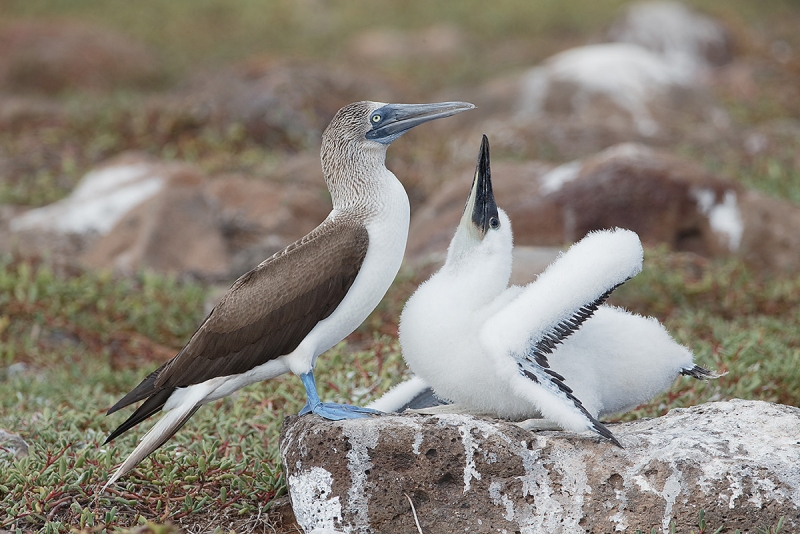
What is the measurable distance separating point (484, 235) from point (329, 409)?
0.84 metres

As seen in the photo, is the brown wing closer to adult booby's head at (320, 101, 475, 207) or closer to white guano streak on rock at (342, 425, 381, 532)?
adult booby's head at (320, 101, 475, 207)

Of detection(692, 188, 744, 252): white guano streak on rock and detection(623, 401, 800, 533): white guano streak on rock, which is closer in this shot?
detection(623, 401, 800, 533): white guano streak on rock

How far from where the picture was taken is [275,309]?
141 inches

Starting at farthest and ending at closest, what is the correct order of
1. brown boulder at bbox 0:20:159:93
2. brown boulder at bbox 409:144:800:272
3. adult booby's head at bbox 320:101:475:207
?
brown boulder at bbox 0:20:159:93
brown boulder at bbox 409:144:800:272
adult booby's head at bbox 320:101:475:207

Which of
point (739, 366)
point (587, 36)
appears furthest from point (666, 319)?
point (587, 36)

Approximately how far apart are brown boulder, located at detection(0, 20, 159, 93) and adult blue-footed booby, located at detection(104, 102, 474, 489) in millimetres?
11985

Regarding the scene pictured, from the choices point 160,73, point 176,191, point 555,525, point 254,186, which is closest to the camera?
point 555,525

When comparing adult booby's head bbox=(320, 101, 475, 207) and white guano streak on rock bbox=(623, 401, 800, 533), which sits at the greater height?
adult booby's head bbox=(320, 101, 475, 207)

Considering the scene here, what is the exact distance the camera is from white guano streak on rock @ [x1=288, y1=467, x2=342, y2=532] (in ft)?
10.7

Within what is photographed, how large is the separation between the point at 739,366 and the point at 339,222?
2524 millimetres

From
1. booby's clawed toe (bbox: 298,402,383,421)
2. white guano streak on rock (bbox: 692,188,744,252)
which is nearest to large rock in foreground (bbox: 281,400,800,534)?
booby's clawed toe (bbox: 298,402,383,421)

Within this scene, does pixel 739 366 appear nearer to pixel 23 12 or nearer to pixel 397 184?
pixel 397 184

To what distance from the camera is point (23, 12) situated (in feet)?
67.3

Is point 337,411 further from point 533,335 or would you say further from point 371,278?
point 533,335
